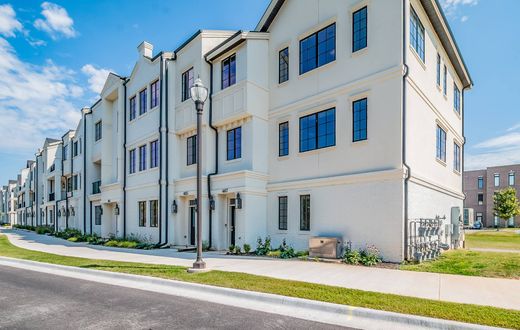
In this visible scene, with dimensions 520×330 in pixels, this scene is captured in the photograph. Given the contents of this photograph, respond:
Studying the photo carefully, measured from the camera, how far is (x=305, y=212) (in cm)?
1356

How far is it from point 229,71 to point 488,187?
5713 cm

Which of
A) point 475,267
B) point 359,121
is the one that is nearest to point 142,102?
point 359,121

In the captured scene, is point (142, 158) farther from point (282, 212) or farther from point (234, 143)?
point (282, 212)

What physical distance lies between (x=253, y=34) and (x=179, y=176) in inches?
332

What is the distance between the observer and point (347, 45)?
1255cm

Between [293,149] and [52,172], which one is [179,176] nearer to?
[293,149]

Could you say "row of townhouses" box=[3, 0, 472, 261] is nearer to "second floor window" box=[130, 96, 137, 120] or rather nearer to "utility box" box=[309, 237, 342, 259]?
"second floor window" box=[130, 96, 137, 120]

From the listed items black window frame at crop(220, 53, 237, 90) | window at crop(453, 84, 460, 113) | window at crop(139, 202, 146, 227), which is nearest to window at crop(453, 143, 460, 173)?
window at crop(453, 84, 460, 113)

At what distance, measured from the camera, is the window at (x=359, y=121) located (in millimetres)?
11961

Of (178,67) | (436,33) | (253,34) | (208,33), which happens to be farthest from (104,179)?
(436,33)

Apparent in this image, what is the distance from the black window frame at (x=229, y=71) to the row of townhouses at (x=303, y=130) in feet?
0.26

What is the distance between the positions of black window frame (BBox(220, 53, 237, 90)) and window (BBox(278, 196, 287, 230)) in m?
6.06

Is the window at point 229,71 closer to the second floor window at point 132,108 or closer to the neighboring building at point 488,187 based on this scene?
the second floor window at point 132,108

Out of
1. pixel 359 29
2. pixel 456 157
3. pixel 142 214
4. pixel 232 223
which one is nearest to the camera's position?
pixel 359 29
